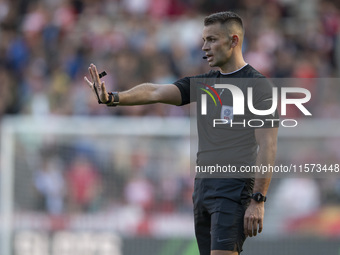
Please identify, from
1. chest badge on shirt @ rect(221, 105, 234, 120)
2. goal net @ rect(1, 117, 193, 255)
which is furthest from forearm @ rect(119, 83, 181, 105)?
goal net @ rect(1, 117, 193, 255)

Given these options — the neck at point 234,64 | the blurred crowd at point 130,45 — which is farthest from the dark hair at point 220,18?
the blurred crowd at point 130,45

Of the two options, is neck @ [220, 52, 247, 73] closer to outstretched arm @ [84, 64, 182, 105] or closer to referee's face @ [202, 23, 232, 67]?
referee's face @ [202, 23, 232, 67]

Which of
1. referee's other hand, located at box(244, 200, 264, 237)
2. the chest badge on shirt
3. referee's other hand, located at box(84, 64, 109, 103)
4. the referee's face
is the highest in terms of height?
the referee's face

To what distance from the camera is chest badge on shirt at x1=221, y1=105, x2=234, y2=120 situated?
6668mm

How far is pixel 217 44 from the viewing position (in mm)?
6645

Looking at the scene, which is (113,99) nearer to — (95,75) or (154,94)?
(95,75)

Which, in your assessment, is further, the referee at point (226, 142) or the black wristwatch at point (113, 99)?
the black wristwatch at point (113, 99)

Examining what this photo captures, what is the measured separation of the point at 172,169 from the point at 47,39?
4860mm

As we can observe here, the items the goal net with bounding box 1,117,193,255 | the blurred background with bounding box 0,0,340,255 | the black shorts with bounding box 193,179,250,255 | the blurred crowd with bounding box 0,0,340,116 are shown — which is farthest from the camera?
the blurred crowd with bounding box 0,0,340,116

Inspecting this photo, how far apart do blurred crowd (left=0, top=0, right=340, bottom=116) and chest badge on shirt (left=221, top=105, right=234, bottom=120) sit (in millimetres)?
5811

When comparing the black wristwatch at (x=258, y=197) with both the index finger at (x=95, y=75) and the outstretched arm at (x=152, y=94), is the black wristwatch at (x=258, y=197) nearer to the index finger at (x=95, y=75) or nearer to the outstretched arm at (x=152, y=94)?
the outstretched arm at (x=152, y=94)

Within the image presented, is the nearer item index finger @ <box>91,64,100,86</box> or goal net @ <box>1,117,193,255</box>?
index finger @ <box>91,64,100,86</box>

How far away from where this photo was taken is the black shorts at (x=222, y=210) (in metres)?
6.46

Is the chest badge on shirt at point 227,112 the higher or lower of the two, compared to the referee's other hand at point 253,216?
higher
